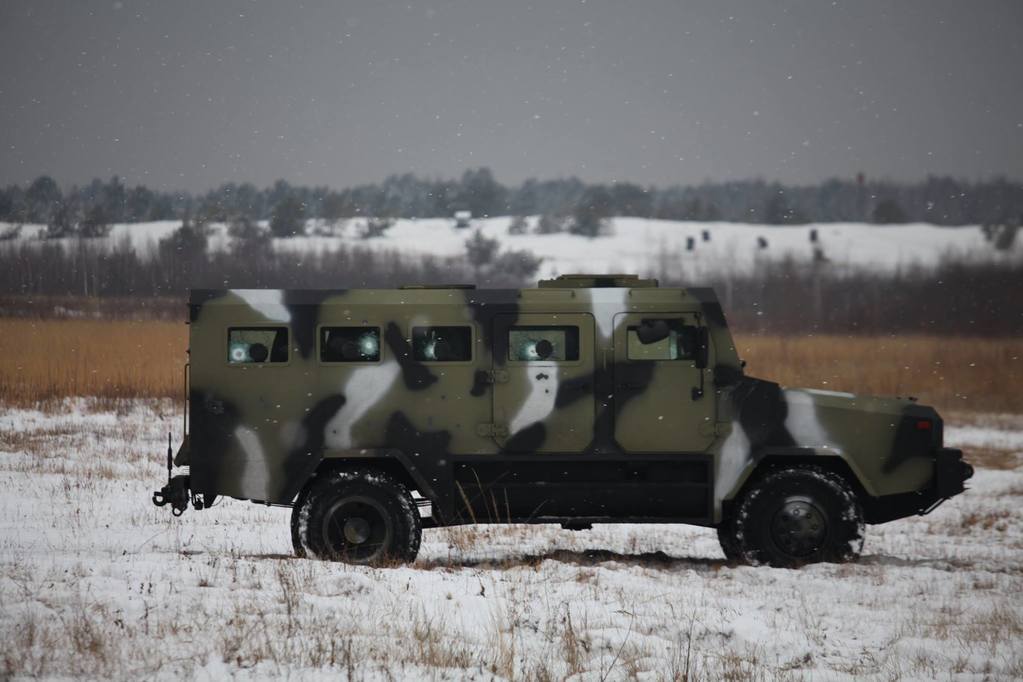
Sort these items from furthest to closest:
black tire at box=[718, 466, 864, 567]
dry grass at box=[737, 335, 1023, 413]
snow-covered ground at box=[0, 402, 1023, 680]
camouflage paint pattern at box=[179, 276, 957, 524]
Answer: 1. dry grass at box=[737, 335, 1023, 413]
2. black tire at box=[718, 466, 864, 567]
3. camouflage paint pattern at box=[179, 276, 957, 524]
4. snow-covered ground at box=[0, 402, 1023, 680]

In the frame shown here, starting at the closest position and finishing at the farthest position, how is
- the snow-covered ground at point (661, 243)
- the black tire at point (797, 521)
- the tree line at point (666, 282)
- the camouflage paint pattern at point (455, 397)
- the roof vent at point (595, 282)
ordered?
the camouflage paint pattern at point (455, 397) → the black tire at point (797, 521) → the roof vent at point (595, 282) → the tree line at point (666, 282) → the snow-covered ground at point (661, 243)

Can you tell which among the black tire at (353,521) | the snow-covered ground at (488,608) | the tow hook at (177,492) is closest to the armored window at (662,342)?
the snow-covered ground at (488,608)

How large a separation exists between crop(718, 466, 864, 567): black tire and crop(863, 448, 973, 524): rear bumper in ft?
1.75

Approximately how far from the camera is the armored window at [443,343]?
9633 mm

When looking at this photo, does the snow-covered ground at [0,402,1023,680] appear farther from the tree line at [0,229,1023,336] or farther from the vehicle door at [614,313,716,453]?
the tree line at [0,229,1023,336]

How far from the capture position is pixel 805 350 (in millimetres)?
30062

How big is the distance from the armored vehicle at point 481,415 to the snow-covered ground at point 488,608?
21.7 inches

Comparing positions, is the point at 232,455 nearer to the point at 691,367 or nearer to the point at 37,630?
the point at 37,630

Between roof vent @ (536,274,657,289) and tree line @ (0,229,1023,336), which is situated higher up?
tree line @ (0,229,1023,336)

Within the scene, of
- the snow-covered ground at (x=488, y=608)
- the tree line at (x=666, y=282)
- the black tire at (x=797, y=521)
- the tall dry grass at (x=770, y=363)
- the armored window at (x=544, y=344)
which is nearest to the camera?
the snow-covered ground at (x=488, y=608)

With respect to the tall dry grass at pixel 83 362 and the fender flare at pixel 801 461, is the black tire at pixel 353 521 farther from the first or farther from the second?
the tall dry grass at pixel 83 362

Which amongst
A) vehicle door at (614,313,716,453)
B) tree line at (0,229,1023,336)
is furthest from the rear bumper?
tree line at (0,229,1023,336)

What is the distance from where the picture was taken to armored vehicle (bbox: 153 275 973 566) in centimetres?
957

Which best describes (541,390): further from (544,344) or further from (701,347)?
(701,347)
